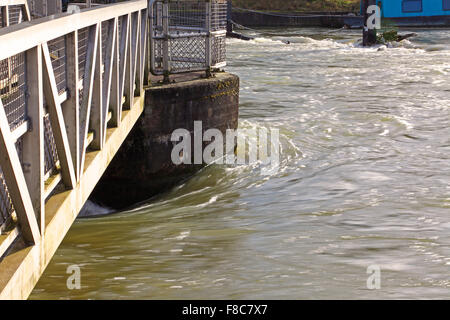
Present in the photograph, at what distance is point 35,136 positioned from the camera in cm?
455

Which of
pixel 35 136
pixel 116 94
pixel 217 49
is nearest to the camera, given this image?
pixel 35 136

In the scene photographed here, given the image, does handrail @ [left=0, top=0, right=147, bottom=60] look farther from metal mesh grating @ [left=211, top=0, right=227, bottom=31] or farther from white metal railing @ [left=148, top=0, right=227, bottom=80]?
metal mesh grating @ [left=211, top=0, right=227, bottom=31]

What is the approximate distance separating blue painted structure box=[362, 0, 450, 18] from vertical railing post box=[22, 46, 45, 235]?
43392 millimetres

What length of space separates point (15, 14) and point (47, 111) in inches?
211

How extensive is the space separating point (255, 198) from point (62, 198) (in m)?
5.23

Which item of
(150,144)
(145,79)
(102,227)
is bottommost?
(102,227)

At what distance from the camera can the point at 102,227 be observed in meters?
9.23

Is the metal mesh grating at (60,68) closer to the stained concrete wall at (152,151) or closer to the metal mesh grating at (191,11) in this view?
the stained concrete wall at (152,151)

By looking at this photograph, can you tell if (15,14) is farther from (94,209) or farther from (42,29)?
(42,29)

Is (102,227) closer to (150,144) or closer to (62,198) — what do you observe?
(150,144)

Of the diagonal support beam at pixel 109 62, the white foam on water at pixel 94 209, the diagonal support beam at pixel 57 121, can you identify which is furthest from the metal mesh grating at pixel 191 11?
the diagonal support beam at pixel 57 121

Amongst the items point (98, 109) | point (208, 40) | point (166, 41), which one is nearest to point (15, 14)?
point (166, 41)
